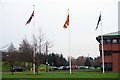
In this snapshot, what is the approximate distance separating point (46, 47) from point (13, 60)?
1393 centimetres

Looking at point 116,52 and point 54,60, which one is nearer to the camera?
point 116,52

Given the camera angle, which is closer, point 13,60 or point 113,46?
point 13,60

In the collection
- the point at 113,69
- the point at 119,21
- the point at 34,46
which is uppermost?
the point at 119,21

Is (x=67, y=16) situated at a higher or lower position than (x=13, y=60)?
higher

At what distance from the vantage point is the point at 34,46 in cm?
6278

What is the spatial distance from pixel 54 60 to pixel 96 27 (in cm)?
5200

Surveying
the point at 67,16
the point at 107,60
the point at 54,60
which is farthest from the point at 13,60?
the point at 54,60

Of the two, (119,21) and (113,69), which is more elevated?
(119,21)

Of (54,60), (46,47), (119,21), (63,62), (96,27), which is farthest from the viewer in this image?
(63,62)

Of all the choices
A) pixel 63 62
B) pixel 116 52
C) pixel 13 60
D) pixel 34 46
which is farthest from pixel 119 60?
pixel 63 62

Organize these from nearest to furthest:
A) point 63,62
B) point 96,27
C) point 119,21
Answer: point 119,21 < point 96,27 < point 63,62

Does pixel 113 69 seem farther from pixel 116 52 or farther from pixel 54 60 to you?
pixel 54 60

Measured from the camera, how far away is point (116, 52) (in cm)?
7350

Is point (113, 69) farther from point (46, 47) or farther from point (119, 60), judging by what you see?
point (46, 47)
